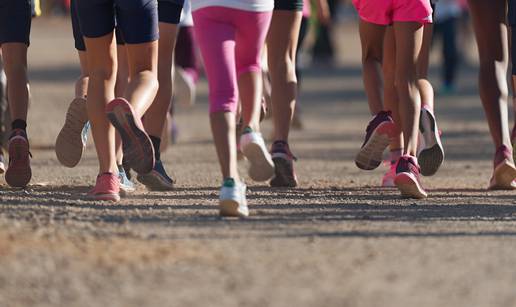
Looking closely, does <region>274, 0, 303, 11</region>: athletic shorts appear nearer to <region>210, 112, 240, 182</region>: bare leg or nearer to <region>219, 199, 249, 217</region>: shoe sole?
<region>210, 112, 240, 182</region>: bare leg

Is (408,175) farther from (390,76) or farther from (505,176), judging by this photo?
(505,176)

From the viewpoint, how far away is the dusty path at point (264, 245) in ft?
17.6

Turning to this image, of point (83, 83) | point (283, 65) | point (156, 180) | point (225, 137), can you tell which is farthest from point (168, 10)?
point (225, 137)

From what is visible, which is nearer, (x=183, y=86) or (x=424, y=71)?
(x=424, y=71)

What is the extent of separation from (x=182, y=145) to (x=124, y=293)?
7820mm

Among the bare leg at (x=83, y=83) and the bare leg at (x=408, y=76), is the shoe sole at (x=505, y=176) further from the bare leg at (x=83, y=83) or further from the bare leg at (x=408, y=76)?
the bare leg at (x=83, y=83)

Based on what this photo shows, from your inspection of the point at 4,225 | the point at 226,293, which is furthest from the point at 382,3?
the point at 226,293

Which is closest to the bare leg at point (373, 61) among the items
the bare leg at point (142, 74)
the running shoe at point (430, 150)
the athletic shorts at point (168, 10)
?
the running shoe at point (430, 150)

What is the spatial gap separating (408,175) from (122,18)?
6.72 ft

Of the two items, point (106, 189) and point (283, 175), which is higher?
point (106, 189)

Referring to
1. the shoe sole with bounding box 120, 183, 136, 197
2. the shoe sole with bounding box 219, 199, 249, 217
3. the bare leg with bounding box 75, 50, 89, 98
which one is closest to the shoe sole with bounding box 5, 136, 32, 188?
the bare leg with bounding box 75, 50, 89, 98

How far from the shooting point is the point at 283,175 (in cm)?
904

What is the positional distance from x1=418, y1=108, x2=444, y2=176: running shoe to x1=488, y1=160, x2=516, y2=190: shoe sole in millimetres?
544

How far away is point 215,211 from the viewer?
7520mm
